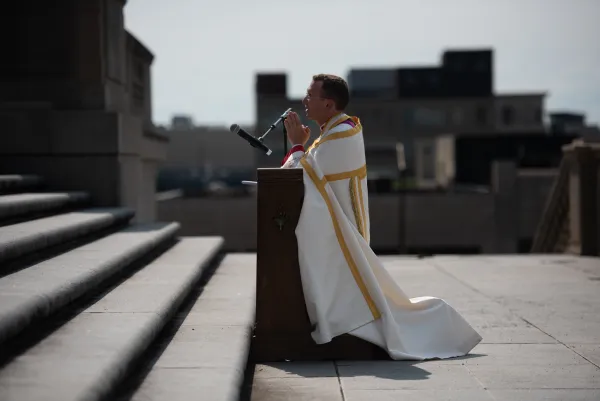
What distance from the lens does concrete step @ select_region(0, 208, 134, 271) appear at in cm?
557

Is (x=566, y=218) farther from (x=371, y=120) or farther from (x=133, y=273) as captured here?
(x=371, y=120)

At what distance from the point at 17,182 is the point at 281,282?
423cm

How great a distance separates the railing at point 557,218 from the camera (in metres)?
13.4

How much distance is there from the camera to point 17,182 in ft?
27.7

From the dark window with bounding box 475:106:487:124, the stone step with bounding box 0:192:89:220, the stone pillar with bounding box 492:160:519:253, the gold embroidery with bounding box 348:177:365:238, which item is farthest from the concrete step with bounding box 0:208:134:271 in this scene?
the dark window with bounding box 475:106:487:124

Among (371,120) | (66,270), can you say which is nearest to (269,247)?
(66,270)

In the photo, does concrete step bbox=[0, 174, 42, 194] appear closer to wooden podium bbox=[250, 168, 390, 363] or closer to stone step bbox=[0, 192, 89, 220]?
stone step bbox=[0, 192, 89, 220]

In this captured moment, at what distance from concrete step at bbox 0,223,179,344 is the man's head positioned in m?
1.96

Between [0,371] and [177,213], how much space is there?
127 ft

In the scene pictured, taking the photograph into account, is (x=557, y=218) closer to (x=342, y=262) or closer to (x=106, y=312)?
(x=342, y=262)

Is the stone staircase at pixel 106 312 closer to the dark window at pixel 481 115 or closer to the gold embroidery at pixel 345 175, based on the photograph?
the gold embroidery at pixel 345 175

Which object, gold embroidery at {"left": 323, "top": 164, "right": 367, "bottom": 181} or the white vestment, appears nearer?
the white vestment

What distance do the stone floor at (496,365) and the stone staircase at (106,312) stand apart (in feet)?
1.66

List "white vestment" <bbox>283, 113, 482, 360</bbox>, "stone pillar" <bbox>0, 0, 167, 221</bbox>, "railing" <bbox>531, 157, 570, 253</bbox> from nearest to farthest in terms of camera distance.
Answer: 1. "white vestment" <bbox>283, 113, 482, 360</bbox>
2. "stone pillar" <bbox>0, 0, 167, 221</bbox>
3. "railing" <bbox>531, 157, 570, 253</bbox>
